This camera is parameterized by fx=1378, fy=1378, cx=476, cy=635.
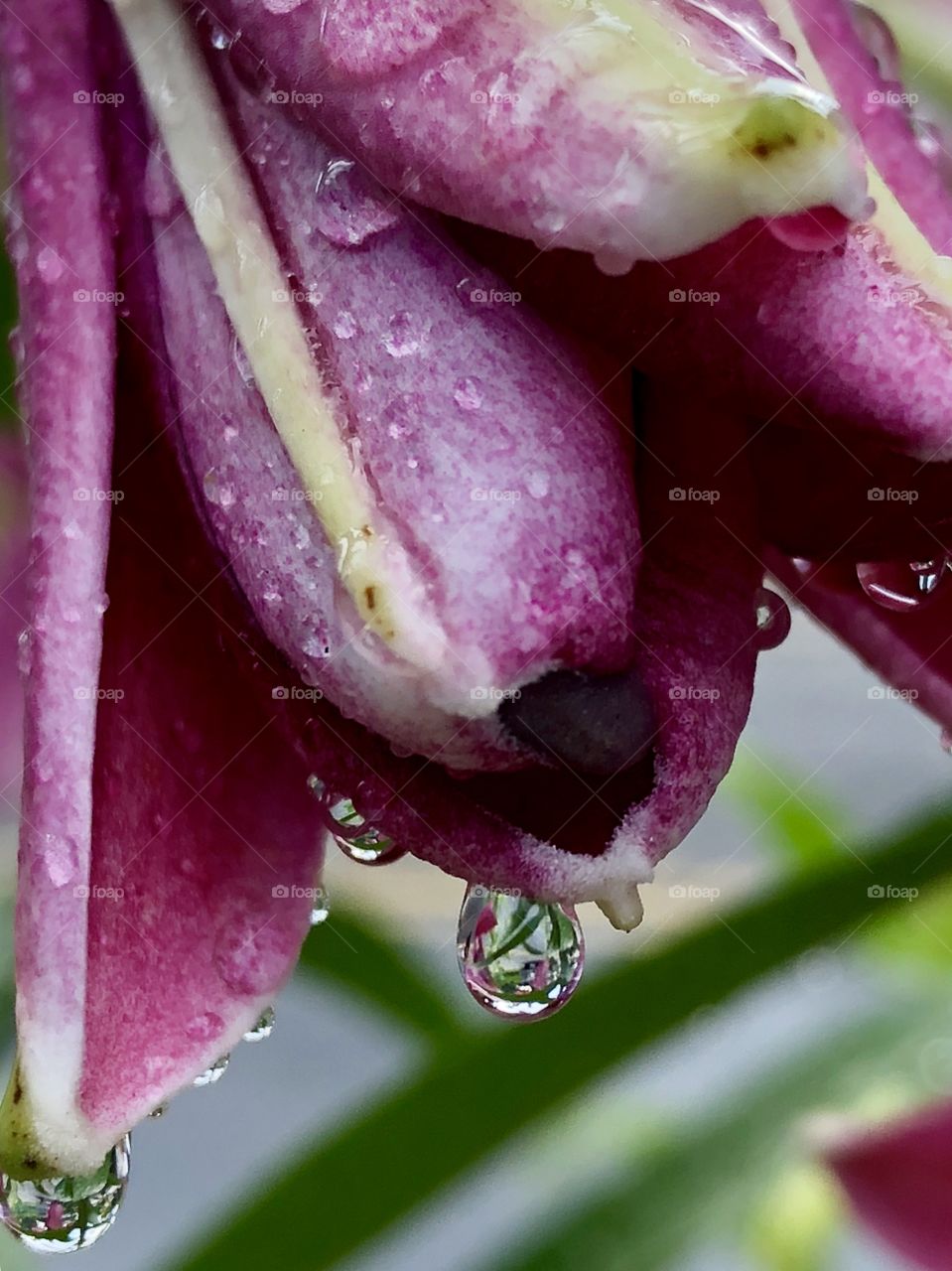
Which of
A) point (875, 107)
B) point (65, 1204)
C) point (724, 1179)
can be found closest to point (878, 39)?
point (875, 107)

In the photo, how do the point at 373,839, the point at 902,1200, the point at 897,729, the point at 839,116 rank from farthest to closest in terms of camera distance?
the point at 897,729, the point at 902,1200, the point at 373,839, the point at 839,116

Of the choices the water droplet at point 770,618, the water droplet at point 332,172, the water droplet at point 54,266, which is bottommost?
the water droplet at point 770,618

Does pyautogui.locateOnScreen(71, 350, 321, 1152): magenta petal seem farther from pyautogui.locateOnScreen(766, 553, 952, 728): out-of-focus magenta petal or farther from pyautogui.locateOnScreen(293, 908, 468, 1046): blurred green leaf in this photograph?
pyautogui.locateOnScreen(293, 908, 468, 1046): blurred green leaf

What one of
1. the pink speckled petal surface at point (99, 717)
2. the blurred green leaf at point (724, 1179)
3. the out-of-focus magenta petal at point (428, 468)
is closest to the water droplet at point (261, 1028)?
the pink speckled petal surface at point (99, 717)

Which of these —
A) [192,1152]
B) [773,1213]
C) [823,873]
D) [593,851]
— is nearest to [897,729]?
[823,873]

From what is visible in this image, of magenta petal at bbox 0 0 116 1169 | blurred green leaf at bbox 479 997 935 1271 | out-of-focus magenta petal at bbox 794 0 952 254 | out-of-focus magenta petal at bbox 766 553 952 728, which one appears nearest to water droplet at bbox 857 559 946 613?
out-of-focus magenta petal at bbox 766 553 952 728

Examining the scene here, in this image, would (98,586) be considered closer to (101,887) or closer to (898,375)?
(101,887)

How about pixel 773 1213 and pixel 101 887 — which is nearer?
pixel 101 887

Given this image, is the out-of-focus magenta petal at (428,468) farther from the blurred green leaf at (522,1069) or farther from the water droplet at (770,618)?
the blurred green leaf at (522,1069)
